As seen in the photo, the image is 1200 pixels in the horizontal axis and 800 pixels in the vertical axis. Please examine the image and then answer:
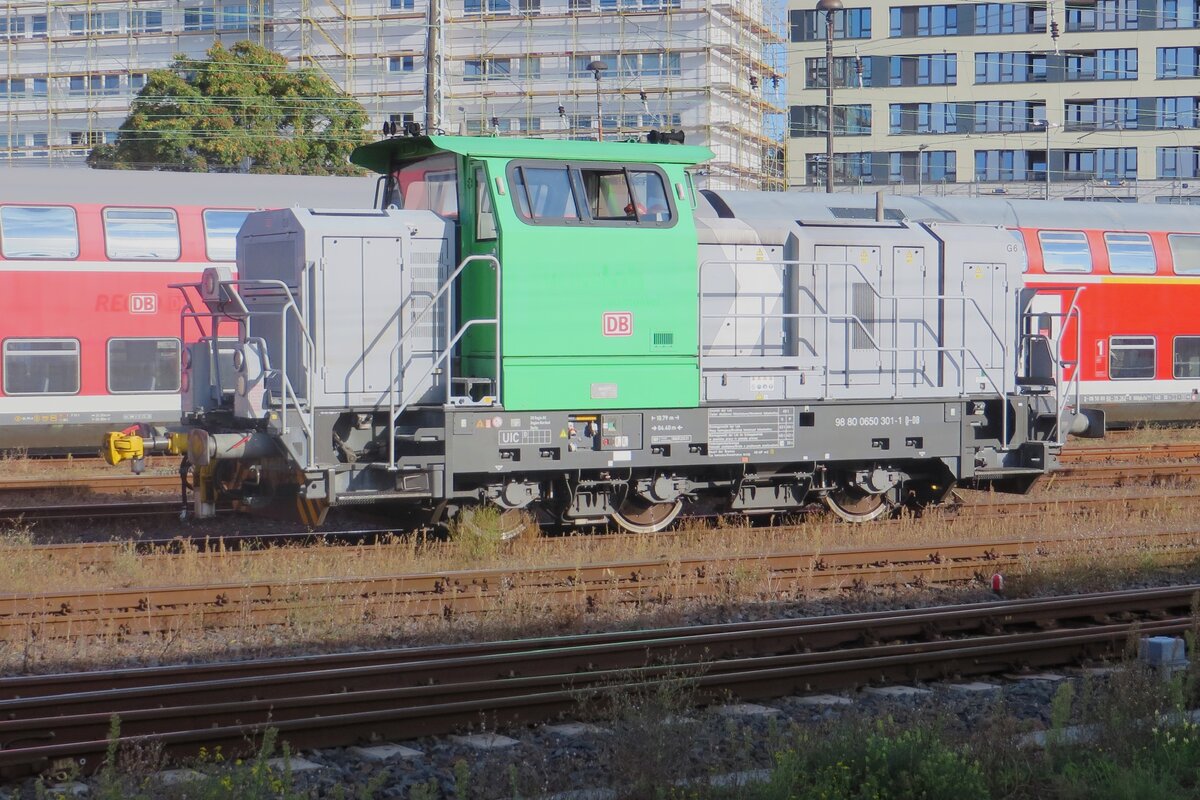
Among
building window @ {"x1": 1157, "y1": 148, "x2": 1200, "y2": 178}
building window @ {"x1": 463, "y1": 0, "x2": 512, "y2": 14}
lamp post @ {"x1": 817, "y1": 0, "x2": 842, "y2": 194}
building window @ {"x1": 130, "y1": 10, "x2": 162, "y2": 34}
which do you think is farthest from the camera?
building window @ {"x1": 130, "y1": 10, "x2": 162, "y2": 34}

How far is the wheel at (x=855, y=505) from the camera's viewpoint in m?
13.5

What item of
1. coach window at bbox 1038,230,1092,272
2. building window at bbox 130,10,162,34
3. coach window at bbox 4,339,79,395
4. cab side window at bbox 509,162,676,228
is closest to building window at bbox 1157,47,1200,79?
coach window at bbox 1038,230,1092,272

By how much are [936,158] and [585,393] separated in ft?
184

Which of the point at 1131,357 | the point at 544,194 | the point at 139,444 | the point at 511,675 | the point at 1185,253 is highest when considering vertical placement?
the point at 1185,253

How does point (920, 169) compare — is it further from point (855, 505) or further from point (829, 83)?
point (855, 505)

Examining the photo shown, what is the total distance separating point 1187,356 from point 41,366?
18.7 m

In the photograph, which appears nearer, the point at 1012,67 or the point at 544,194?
the point at 544,194

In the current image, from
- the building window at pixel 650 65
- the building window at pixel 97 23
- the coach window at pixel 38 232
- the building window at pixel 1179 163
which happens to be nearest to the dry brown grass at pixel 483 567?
the coach window at pixel 38 232

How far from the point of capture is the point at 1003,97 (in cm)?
6266

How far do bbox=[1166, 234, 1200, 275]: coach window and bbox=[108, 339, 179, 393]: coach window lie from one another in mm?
16671

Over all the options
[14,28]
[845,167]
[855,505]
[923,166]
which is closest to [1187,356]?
[855,505]

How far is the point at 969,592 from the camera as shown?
35.4 ft

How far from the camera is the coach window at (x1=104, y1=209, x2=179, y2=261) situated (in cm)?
1791

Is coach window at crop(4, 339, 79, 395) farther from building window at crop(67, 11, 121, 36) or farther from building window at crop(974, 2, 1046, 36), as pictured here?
building window at crop(974, 2, 1046, 36)
